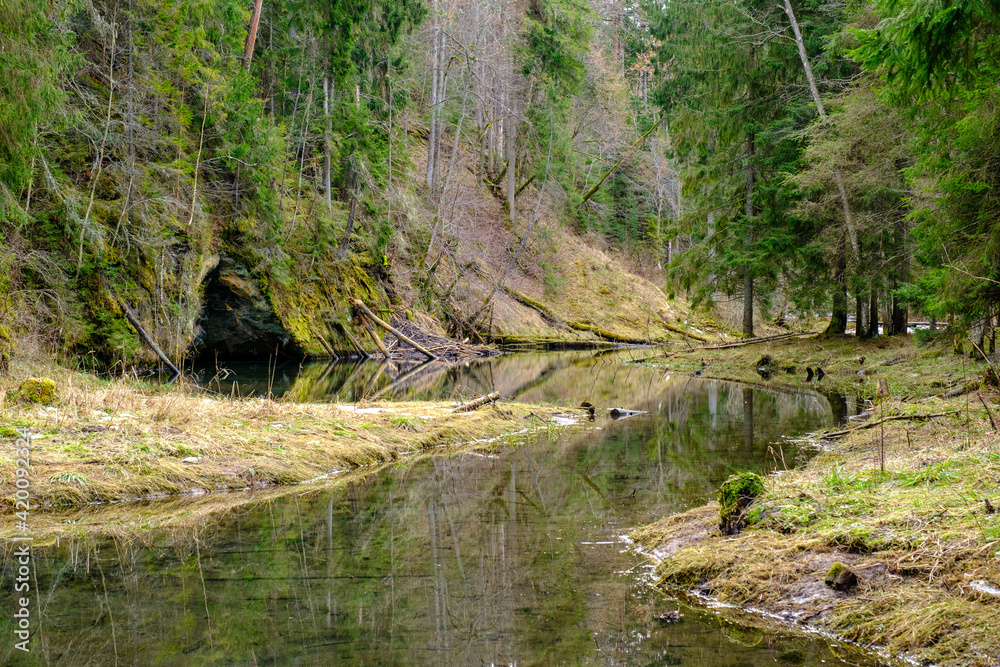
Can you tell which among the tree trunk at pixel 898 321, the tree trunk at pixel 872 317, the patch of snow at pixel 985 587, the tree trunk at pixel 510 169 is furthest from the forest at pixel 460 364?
the tree trunk at pixel 510 169

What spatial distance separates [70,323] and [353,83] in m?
13.2

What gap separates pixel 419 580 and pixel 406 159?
24.7 m

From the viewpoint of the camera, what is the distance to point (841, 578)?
400 cm

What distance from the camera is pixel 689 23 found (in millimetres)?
25016

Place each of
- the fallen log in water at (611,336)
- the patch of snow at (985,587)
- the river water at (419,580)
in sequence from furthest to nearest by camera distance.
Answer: the fallen log in water at (611,336)
the river water at (419,580)
the patch of snow at (985,587)

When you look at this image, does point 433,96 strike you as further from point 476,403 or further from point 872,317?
point 476,403

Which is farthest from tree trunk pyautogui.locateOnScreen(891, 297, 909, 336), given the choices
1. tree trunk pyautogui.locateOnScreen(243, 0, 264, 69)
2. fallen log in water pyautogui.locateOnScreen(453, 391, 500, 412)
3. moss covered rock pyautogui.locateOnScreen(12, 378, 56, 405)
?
moss covered rock pyautogui.locateOnScreen(12, 378, 56, 405)

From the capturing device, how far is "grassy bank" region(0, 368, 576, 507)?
662cm

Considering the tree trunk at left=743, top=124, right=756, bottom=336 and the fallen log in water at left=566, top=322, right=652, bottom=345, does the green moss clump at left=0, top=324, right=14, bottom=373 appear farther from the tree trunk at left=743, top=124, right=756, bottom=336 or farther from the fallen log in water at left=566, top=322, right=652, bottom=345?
the fallen log in water at left=566, top=322, right=652, bottom=345

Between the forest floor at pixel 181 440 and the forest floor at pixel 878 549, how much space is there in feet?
13.7

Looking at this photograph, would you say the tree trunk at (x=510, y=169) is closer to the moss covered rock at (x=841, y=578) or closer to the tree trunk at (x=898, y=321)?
the tree trunk at (x=898, y=321)

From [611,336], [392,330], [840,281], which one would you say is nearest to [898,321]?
[840,281]

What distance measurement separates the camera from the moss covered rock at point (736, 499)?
5.13 meters

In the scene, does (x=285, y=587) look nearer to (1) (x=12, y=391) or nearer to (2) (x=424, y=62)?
(1) (x=12, y=391)
